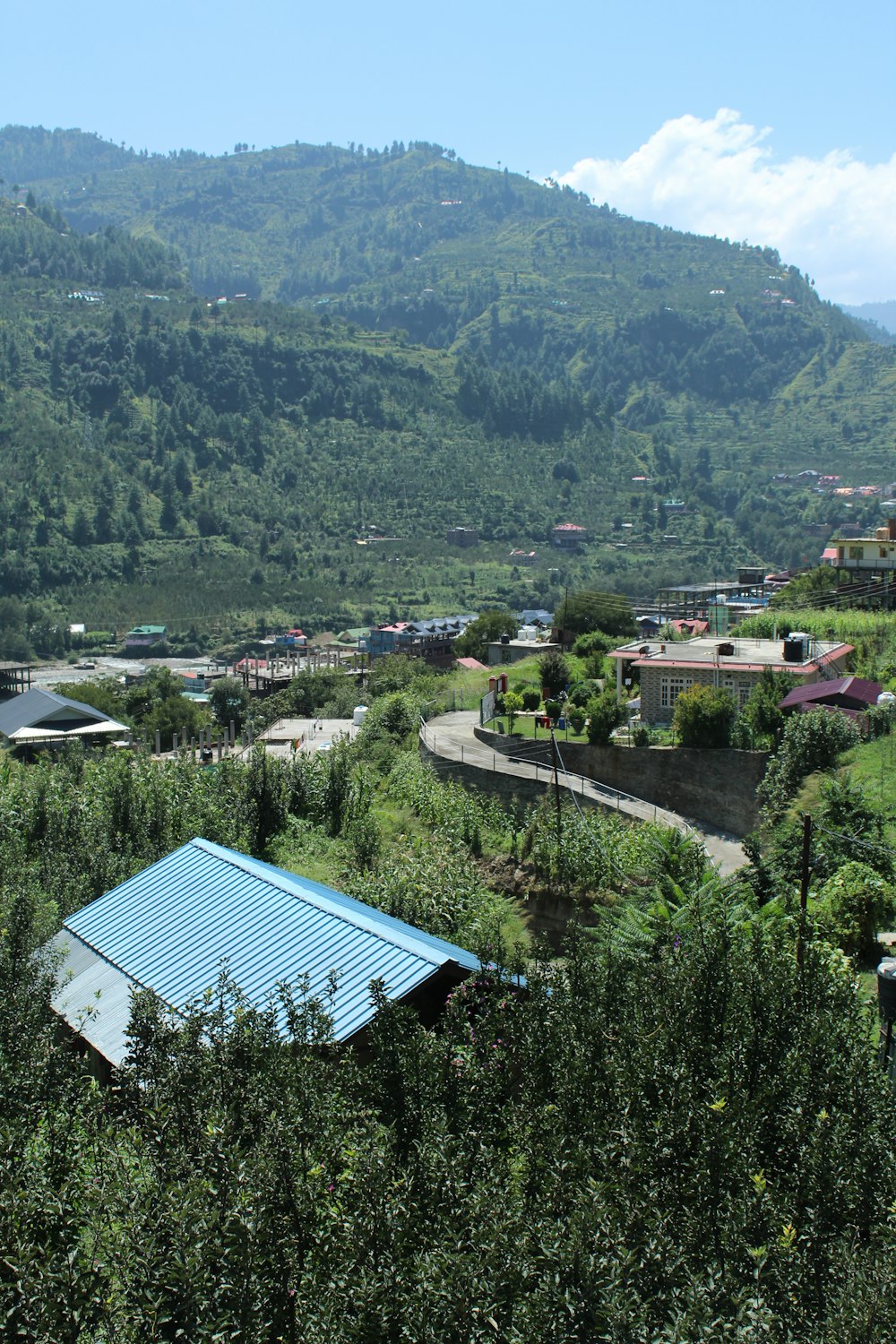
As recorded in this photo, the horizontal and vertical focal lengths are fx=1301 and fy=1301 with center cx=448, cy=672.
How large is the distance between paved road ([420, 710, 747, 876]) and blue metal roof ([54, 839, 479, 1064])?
883cm

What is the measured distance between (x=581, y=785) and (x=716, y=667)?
186 inches

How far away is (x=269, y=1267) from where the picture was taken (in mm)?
6625

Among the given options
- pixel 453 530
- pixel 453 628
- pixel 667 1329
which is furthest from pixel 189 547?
pixel 667 1329

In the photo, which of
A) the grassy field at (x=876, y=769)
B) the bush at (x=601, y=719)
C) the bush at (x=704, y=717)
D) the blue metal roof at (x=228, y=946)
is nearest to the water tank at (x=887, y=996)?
the blue metal roof at (x=228, y=946)

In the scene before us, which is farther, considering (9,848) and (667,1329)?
(9,848)

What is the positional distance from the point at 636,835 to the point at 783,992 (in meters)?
10.7

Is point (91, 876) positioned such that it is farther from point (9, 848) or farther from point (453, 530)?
point (453, 530)

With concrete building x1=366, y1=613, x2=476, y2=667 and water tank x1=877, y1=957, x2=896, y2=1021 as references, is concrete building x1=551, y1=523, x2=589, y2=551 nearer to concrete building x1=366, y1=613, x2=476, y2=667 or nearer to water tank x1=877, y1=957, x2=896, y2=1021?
concrete building x1=366, y1=613, x2=476, y2=667

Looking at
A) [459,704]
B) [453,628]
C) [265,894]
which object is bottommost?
[453,628]

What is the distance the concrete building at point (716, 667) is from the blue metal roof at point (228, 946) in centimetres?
1359

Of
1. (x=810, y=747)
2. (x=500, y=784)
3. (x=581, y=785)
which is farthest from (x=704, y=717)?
(x=500, y=784)

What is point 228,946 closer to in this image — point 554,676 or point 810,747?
point 810,747

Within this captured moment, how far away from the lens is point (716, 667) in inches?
1040

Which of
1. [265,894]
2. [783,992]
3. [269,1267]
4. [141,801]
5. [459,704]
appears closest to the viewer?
[269,1267]
